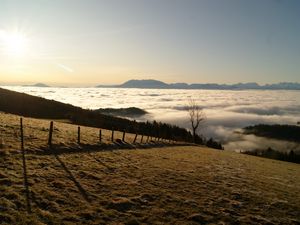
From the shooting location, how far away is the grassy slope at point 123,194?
1321 cm

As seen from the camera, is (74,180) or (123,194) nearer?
(123,194)

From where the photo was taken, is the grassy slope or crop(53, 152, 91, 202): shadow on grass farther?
crop(53, 152, 91, 202): shadow on grass

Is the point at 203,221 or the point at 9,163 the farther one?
the point at 9,163

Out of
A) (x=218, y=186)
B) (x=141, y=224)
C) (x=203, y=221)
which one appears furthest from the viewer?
(x=218, y=186)

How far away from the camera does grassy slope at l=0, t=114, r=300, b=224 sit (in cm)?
1321

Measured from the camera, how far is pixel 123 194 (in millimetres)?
16609

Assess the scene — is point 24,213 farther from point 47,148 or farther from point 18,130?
point 18,130

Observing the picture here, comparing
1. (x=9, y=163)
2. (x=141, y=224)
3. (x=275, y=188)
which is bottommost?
(x=275, y=188)

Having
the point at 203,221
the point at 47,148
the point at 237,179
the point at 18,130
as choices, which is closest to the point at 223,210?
the point at 203,221

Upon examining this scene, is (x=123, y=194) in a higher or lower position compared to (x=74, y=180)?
lower

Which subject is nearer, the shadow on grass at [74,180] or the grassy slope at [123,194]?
the grassy slope at [123,194]

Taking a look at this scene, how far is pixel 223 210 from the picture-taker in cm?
1641

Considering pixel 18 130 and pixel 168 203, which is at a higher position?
pixel 18 130

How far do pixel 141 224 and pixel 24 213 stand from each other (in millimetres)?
4875
